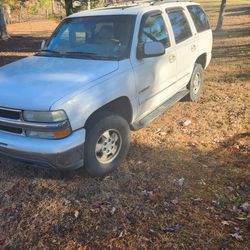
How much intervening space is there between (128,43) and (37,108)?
5.77ft

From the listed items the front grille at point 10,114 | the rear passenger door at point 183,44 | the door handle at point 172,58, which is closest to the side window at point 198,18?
the rear passenger door at point 183,44

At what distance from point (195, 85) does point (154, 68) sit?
2279 millimetres

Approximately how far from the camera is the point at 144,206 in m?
3.94

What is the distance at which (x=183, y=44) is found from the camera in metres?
6.01

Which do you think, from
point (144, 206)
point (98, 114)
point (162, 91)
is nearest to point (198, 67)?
point (162, 91)

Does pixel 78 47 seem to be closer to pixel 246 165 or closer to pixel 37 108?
pixel 37 108

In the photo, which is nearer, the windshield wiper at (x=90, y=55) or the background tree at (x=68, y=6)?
the windshield wiper at (x=90, y=55)

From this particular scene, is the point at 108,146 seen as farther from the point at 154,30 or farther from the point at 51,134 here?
the point at 154,30

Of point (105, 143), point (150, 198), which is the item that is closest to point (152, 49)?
point (105, 143)

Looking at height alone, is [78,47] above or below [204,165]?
above

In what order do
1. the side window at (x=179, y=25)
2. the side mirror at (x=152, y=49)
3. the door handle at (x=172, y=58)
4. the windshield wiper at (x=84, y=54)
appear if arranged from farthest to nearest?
the side window at (x=179, y=25)
the door handle at (x=172, y=58)
the windshield wiper at (x=84, y=54)
the side mirror at (x=152, y=49)

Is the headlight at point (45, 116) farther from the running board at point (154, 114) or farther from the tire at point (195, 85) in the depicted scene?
the tire at point (195, 85)

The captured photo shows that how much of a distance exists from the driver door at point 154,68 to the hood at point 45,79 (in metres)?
0.60

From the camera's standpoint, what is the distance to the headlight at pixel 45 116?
3662 millimetres
